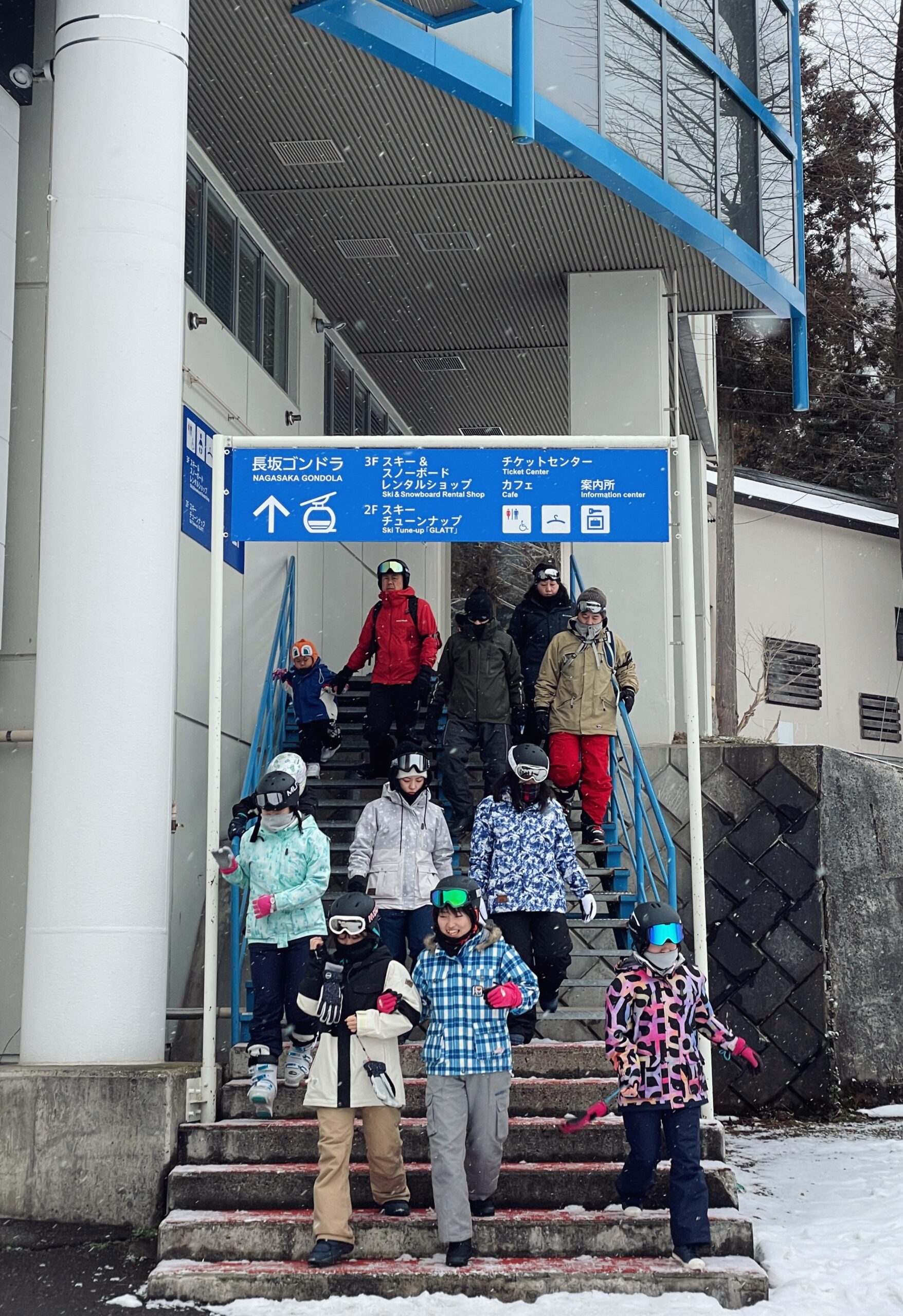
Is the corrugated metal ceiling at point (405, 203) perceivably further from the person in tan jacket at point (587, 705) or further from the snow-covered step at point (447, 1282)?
the snow-covered step at point (447, 1282)

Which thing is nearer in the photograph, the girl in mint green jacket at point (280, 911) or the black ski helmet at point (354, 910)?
the black ski helmet at point (354, 910)

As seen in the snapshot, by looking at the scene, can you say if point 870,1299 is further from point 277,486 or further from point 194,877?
point 194,877

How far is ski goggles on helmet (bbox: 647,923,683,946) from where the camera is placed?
5.98 m

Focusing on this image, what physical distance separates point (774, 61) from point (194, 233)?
19.8 ft

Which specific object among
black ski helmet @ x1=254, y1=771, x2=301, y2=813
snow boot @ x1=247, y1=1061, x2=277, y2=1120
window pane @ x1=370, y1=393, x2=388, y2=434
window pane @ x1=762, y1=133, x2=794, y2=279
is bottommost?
snow boot @ x1=247, y1=1061, x2=277, y2=1120

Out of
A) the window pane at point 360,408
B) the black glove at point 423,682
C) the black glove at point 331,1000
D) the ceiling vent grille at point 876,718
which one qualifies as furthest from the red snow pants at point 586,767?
the ceiling vent grille at point 876,718

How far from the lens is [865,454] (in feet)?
86.4

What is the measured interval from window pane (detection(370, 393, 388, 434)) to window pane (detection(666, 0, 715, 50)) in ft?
18.3

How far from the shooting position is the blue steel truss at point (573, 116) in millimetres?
8758

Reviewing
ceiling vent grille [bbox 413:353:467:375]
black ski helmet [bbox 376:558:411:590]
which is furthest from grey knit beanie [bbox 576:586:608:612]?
ceiling vent grille [bbox 413:353:467:375]

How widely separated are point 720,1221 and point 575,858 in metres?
1.92

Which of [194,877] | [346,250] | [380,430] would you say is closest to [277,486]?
[194,877]

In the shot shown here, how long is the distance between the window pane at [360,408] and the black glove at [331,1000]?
391 inches

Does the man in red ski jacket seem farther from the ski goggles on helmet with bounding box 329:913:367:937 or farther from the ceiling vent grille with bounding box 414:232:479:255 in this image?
the ski goggles on helmet with bounding box 329:913:367:937
